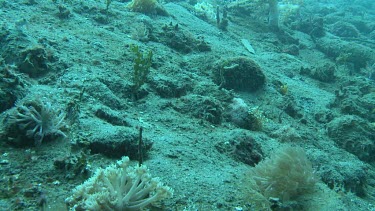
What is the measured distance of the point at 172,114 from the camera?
5.45 meters

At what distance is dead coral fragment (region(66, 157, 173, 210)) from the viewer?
96.3 inches

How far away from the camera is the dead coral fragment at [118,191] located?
245 cm

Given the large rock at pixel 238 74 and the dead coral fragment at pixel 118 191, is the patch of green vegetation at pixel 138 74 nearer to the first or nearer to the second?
the large rock at pixel 238 74

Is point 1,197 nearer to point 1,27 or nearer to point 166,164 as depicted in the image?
point 166,164

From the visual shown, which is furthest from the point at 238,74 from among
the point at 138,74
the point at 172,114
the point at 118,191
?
the point at 118,191

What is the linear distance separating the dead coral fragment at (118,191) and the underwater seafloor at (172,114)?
0.62ft

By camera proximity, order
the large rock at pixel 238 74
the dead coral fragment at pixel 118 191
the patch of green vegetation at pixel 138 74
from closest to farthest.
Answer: the dead coral fragment at pixel 118 191
the patch of green vegetation at pixel 138 74
the large rock at pixel 238 74

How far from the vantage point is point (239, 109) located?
6.09 meters

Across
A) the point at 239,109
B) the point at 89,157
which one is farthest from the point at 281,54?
the point at 89,157

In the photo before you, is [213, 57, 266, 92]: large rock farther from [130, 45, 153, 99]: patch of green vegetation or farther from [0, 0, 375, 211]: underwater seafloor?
[130, 45, 153, 99]: patch of green vegetation

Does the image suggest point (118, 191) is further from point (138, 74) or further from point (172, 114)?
point (138, 74)

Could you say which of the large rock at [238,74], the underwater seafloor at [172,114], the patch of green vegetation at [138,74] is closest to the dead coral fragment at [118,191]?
the underwater seafloor at [172,114]

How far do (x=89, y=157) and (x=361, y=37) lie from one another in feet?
65.7

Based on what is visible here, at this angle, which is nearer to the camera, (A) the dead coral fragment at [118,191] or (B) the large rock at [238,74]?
(A) the dead coral fragment at [118,191]
